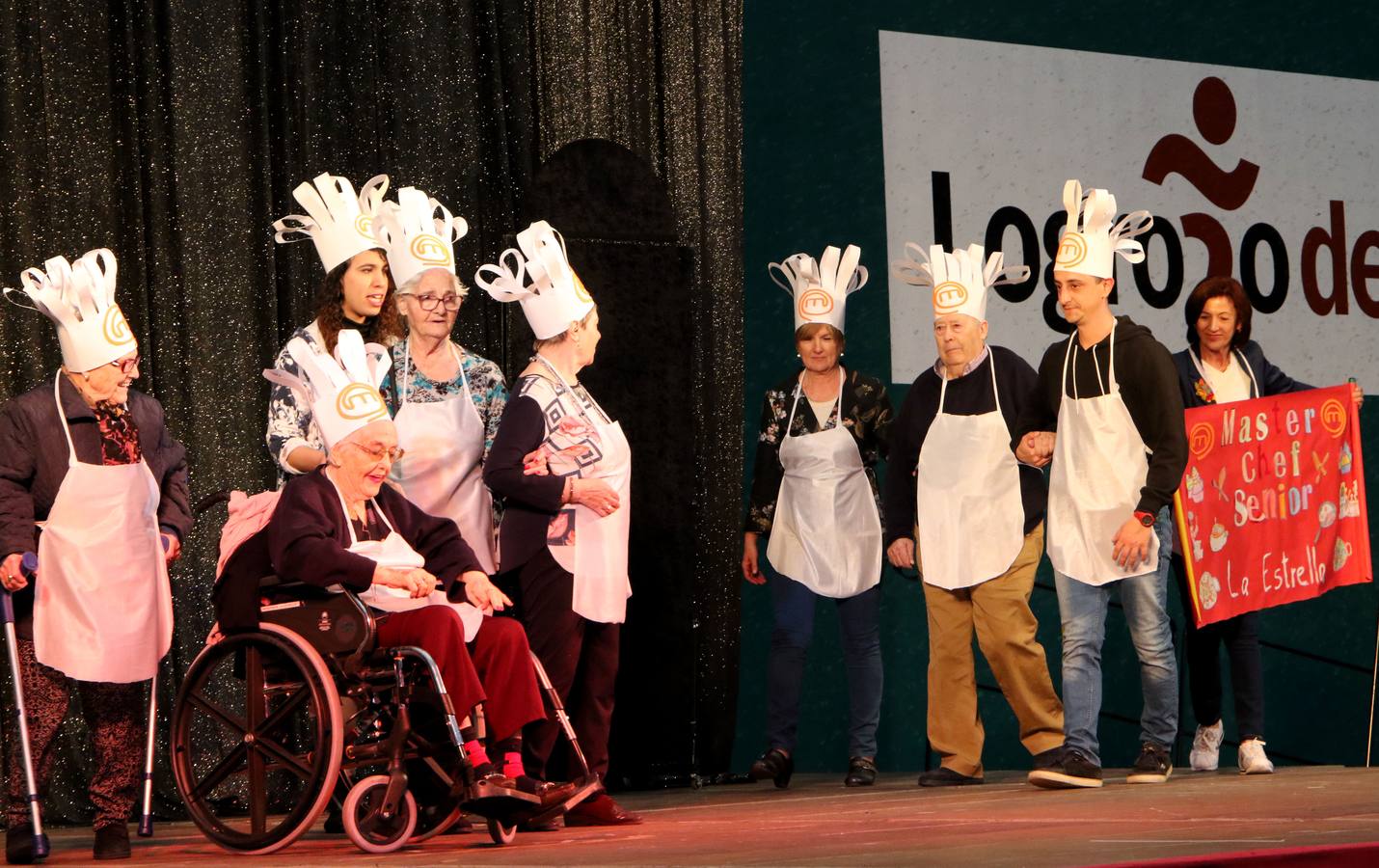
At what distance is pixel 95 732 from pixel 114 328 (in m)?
0.88

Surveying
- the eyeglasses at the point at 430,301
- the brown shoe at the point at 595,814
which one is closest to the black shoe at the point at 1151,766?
the brown shoe at the point at 595,814

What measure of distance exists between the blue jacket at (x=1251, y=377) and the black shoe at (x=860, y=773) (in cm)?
145

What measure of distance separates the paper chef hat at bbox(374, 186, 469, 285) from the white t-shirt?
7.86 feet

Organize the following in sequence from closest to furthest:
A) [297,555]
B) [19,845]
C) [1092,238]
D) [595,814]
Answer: [297,555]
[19,845]
[595,814]
[1092,238]

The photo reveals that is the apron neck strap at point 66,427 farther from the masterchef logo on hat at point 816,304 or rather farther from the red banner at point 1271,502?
the red banner at point 1271,502

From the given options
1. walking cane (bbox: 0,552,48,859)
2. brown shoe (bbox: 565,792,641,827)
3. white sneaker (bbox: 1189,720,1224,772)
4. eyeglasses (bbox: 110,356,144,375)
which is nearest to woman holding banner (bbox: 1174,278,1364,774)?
white sneaker (bbox: 1189,720,1224,772)

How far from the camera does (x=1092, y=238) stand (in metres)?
5.05

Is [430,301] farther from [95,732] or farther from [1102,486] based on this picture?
[1102,486]

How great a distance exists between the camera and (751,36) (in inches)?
265

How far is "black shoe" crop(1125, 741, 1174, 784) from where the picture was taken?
4.94 metres

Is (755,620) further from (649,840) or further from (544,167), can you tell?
(649,840)

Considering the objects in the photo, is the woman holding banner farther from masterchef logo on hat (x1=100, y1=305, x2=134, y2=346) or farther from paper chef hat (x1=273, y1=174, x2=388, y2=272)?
masterchef logo on hat (x1=100, y1=305, x2=134, y2=346)

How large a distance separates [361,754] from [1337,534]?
11.1 feet

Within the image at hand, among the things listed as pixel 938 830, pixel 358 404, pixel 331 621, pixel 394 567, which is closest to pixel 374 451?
pixel 358 404
